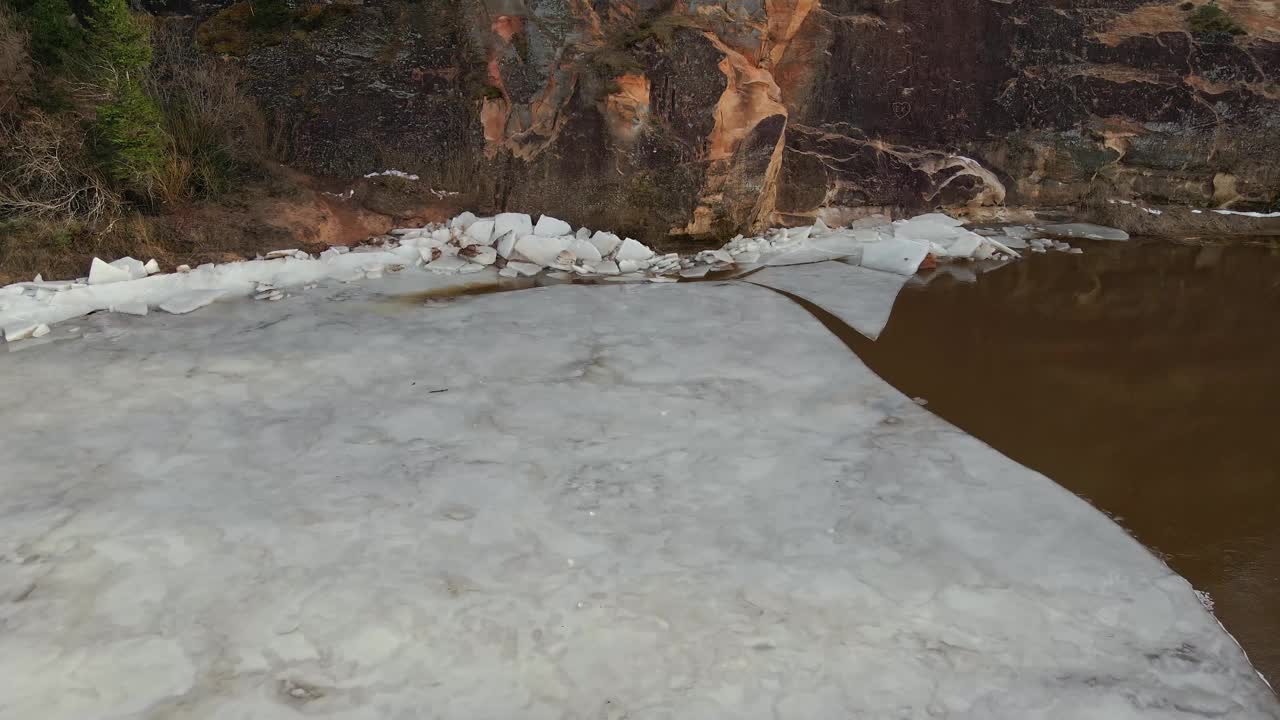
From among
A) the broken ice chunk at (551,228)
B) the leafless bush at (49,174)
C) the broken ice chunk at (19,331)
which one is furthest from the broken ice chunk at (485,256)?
the broken ice chunk at (19,331)

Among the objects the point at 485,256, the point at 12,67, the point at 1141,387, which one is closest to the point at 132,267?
the point at 12,67

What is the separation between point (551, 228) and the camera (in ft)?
25.4

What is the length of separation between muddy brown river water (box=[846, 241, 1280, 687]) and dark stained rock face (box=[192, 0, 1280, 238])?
1.96m

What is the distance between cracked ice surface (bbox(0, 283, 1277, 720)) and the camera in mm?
2900

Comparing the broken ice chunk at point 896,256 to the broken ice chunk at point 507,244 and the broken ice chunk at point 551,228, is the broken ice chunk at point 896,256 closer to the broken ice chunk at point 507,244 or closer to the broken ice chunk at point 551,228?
the broken ice chunk at point 551,228

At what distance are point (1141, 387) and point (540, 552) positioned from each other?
13.5ft

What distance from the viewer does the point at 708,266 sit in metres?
7.75

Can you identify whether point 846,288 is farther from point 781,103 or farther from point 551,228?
point 551,228

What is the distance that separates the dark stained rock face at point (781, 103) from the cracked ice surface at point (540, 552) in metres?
3.05

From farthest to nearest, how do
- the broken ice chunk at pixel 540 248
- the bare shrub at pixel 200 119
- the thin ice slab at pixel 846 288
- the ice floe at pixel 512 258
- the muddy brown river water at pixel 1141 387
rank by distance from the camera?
the broken ice chunk at pixel 540 248, the bare shrub at pixel 200 119, the thin ice slab at pixel 846 288, the ice floe at pixel 512 258, the muddy brown river water at pixel 1141 387

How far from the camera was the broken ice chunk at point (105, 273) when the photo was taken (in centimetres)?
603

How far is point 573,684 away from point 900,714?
3.49 feet

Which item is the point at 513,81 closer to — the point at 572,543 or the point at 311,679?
the point at 572,543

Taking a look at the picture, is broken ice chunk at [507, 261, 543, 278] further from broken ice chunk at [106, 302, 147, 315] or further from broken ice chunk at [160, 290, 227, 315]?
broken ice chunk at [106, 302, 147, 315]
